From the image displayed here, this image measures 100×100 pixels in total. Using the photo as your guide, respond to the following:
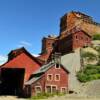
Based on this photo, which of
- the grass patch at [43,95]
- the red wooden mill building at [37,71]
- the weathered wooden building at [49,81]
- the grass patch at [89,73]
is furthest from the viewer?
the grass patch at [89,73]

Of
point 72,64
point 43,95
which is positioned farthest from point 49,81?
point 72,64

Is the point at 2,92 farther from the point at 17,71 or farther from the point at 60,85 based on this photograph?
the point at 60,85

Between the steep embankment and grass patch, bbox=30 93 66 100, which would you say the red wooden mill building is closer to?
grass patch, bbox=30 93 66 100

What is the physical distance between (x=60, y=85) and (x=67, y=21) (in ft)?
138

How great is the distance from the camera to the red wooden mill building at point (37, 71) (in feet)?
228

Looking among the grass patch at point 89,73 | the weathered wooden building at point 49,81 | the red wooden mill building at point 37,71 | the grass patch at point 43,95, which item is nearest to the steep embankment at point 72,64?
the grass patch at point 89,73

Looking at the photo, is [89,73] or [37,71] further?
[89,73]

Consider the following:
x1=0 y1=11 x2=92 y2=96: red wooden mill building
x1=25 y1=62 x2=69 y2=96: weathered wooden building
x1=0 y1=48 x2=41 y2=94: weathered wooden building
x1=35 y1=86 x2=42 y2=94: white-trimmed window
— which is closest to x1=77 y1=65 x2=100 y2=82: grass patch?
x1=0 y1=11 x2=92 y2=96: red wooden mill building

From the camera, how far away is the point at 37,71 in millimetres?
75438

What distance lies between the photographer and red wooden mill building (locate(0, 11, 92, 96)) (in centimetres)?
6956

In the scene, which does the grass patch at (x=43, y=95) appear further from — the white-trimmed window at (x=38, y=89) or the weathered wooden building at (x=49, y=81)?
the weathered wooden building at (x=49, y=81)

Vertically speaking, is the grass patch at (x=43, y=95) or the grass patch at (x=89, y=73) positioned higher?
the grass patch at (x=89, y=73)

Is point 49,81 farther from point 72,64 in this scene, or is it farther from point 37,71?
point 72,64

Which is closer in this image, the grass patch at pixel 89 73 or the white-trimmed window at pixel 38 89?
the white-trimmed window at pixel 38 89
